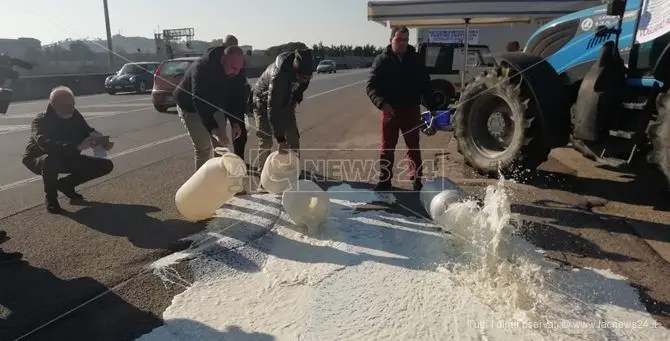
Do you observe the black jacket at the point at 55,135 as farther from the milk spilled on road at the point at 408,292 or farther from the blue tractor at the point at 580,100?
the blue tractor at the point at 580,100

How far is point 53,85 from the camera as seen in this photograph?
23.7m

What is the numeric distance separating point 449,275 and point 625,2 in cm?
385

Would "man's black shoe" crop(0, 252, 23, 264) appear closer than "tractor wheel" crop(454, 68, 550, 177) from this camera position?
Yes

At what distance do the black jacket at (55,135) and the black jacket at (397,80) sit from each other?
334 centimetres

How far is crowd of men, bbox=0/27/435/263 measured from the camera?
5105 millimetres

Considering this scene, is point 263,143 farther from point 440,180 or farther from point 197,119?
point 440,180

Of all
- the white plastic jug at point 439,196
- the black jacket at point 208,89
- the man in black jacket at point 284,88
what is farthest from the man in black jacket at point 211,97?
the white plastic jug at point 439,196

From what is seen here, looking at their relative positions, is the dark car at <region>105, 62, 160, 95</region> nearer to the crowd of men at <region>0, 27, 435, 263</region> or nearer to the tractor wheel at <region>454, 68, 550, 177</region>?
the crowd of men at <region>0, 27, 435, 263</region>

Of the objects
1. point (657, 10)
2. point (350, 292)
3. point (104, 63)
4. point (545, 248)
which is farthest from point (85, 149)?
point (104, 63)

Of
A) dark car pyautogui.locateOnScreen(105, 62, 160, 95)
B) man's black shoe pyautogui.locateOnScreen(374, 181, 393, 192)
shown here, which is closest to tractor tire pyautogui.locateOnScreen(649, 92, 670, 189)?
man's black shoe pyautogui.locateOnScreen(374, 181, 393, 192)

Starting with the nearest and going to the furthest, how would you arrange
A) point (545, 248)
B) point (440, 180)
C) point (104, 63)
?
point (545, 248)
point (440, 180)
point (104, 63)

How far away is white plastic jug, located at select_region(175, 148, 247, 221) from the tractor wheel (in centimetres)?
314

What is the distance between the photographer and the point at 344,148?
8.50 meters

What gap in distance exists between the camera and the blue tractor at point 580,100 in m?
4.63
